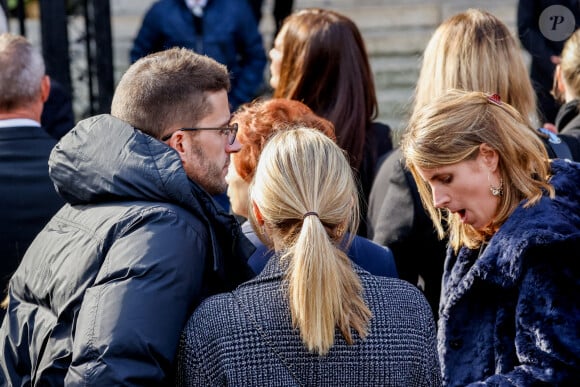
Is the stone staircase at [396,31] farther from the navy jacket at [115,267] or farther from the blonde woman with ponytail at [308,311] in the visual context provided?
the blonde woman with ponytail at [308,311]

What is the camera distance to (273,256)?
8.02ft

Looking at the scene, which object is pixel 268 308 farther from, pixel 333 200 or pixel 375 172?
pixel 375 172

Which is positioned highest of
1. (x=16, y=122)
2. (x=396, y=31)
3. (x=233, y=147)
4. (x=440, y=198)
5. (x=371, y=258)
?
(x=233, y=147)

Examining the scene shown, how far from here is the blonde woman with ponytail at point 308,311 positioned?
231cm

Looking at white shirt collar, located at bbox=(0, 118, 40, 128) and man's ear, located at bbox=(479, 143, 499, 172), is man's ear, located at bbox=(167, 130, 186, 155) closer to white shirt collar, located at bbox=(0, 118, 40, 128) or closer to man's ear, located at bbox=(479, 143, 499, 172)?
man's ear, located at bbox=(479, 143, 499, 172)

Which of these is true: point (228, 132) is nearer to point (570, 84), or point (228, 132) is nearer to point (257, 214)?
point (257, 214)

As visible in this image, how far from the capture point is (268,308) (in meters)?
2.36

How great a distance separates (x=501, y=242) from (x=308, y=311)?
0.73 metres

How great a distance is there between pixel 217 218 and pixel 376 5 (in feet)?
21.9

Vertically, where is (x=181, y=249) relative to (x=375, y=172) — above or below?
above

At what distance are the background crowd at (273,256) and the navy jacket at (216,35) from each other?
11.5 ft

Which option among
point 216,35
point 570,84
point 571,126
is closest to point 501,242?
point 571,126

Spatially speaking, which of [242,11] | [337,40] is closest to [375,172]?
[337,40]

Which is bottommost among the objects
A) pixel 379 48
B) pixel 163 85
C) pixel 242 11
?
pixel 379 48
